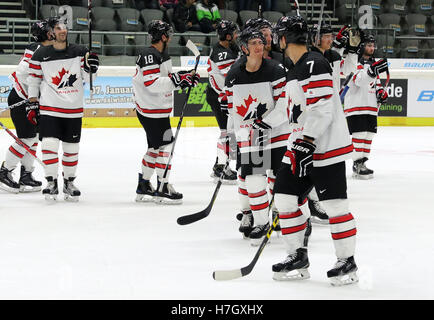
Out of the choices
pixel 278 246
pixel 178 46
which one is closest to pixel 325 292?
pixel 278 246

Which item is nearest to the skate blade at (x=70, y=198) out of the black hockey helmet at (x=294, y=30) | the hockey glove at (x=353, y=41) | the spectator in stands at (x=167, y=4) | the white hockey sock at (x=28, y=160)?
the white hockey sock at (x=28, y=160)

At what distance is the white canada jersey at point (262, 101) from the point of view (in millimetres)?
3984

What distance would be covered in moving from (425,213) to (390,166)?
104 inches

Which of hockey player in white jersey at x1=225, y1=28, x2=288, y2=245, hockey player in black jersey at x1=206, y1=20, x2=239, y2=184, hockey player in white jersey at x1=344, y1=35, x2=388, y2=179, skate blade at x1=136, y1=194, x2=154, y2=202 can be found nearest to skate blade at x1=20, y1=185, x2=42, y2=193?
skate blade at x1=136, y1=194, x2=154, y2=202

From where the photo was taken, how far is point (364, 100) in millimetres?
7090

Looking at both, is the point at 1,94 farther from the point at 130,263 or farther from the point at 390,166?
the point at 130,263

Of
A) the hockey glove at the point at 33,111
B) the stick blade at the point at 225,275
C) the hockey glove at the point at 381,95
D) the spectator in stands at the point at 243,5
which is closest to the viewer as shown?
the stick blade at the point at 225,275

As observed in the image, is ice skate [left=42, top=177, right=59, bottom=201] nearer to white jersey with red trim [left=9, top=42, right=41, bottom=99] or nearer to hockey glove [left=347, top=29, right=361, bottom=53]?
white jersey with red trim [left=9, top=42, right=41, bottom=99]

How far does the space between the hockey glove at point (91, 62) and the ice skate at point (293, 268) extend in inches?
104

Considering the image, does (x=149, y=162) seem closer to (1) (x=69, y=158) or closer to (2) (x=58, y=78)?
(1) (x=69, y=158)

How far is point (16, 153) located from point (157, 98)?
1348mm

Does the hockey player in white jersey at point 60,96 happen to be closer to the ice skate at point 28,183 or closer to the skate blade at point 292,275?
the ice skate at point 28,183

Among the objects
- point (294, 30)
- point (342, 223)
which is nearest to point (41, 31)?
point (294, 30)

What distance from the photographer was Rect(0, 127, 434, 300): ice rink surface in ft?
10.2
